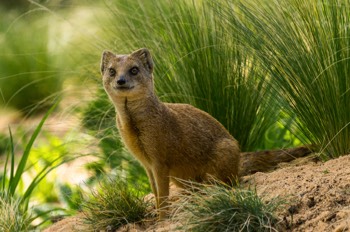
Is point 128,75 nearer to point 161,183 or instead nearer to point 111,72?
point 111,72

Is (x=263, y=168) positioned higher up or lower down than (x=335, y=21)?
lower down

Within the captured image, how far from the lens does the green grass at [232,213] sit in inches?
157

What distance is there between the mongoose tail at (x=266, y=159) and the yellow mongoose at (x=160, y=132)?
0.22 m

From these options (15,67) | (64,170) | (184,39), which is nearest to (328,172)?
(184,39)

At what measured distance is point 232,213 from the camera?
402 centimetres

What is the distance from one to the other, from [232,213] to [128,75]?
1.30 m

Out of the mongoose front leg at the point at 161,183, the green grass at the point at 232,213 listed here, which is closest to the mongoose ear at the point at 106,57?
the mongoose front leg at the point at 161,183

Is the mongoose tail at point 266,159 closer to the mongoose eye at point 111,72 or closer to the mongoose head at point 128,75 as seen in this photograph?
the mongoose head at point 128,75

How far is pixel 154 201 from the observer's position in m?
5.34

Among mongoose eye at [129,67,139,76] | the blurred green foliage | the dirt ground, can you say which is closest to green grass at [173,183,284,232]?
the dirt ground

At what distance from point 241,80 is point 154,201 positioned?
112cm

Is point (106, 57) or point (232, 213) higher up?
point (106, 57)

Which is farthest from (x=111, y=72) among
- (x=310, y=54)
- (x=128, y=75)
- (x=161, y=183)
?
(x=310, y=54)

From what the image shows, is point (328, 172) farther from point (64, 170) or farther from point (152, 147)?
point (64, 170)
